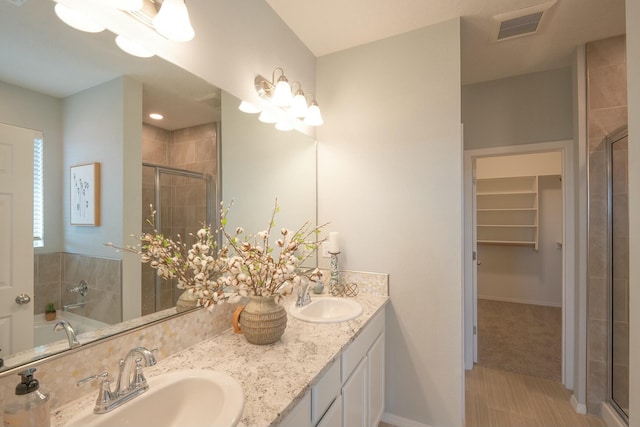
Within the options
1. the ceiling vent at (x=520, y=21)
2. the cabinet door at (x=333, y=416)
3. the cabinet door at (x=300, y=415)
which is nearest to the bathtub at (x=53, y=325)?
the cabinet door at (x=300, y=415)

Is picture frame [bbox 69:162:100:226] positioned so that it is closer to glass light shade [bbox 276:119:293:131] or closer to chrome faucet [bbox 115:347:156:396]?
chrome faucet [bbox 115:347:156:396]

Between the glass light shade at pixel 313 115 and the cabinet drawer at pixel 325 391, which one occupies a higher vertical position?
the glass light shade at pixel 313 115

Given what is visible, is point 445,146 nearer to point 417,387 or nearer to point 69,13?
point 417,387

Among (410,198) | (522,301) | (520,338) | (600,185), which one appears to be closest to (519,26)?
(600,185)

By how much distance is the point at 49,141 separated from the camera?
0.84 metres

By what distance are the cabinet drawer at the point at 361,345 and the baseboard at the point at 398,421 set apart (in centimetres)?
63

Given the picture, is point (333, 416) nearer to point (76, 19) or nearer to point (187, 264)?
point (187, 264)

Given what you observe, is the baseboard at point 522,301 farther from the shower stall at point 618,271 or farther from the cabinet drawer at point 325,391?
the cabinet drawer at point 325,391

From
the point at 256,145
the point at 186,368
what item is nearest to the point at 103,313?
the point at 186,368

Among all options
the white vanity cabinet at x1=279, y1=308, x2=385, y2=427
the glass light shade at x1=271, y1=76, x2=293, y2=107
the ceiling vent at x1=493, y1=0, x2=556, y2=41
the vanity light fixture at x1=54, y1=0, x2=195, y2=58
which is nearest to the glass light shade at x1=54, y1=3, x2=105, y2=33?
the vanity light fixture at x1=54, y1=0, x2=195, y2=58

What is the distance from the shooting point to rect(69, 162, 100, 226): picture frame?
0.90 metres

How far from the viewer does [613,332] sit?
2023 millimetres

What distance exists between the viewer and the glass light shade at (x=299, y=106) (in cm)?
193

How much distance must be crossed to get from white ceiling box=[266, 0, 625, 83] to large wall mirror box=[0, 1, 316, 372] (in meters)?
0.93
